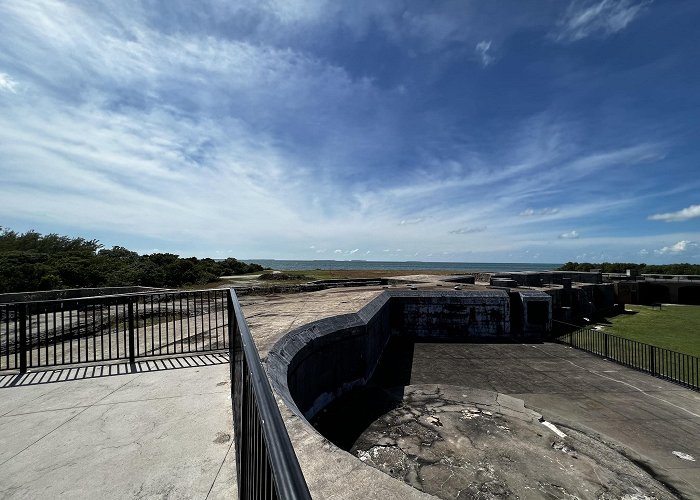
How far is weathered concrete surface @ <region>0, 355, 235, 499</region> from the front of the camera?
259cm

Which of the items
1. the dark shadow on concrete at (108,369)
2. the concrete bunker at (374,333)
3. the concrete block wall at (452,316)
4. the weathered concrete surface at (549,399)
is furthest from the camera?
the concrete block wall at (452,316)

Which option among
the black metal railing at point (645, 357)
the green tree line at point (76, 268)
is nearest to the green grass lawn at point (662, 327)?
the black metal railing at point (645, 357)

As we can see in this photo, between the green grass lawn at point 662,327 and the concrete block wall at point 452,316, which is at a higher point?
the concrete block wall at point 452,316

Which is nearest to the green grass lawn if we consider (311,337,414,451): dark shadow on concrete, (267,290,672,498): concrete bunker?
(267,290,672,498): concrete bunker

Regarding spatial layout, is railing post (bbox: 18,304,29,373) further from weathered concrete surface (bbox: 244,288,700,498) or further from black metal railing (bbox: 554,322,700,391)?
black metal railing (bbox: 554,322,700,391)

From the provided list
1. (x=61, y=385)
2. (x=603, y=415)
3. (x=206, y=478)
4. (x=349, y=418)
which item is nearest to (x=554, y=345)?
(x=603, y=415)

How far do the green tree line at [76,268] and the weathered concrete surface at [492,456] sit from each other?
62.6ft

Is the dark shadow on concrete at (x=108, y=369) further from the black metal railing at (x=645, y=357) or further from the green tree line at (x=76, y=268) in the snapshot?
the green tree line at (x=76, y=268)

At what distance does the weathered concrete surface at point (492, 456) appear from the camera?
405 centimetres

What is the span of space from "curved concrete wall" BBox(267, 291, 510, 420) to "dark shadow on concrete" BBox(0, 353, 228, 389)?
152 cm

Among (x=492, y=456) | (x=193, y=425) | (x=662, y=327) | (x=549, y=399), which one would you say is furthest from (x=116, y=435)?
(x=662, y=327)

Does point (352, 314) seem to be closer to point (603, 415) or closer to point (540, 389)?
point (540, 389)

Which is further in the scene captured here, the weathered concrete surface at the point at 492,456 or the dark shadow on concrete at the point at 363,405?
the dark shadow on concrete at the point at 363,405

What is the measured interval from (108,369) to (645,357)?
46.3ft
